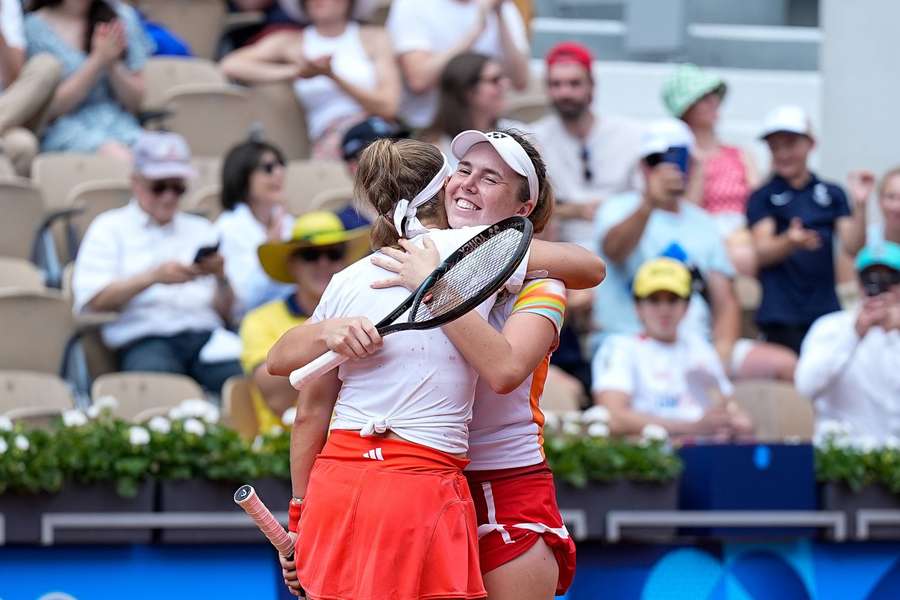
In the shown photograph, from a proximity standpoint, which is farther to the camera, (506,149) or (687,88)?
(687,88)

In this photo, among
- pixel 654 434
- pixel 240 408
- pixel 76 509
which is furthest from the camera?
pixel 240 408

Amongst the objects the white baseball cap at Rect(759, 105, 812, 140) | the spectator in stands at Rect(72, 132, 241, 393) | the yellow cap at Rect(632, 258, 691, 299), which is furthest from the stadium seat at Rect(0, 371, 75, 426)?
the white baseball cap at Rect(759, 105, 812, 140)

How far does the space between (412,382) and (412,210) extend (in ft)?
1.19

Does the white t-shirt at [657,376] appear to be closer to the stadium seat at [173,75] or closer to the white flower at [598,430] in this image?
the white flower at [598,430]

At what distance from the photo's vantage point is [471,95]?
27.2 feet

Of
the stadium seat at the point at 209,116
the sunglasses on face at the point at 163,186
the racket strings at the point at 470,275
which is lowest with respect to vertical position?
the racket strings at the point at 470,275

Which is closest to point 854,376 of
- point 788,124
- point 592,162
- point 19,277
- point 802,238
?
point 802,238

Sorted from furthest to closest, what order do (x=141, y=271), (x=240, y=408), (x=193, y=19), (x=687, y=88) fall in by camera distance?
(x=193, y=19) → (x=687, y=88) → (x=141, y=271) → (x=240, y=408)

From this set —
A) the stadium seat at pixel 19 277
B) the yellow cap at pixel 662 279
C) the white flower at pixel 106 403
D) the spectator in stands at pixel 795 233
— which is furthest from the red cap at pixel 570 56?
the white flower at pixel 106 403

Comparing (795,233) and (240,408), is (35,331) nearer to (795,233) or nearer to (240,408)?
(240,408)

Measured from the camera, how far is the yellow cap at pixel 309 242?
645 cm

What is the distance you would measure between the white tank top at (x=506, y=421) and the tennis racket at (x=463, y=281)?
23 cm

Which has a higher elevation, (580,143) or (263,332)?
(580,143)

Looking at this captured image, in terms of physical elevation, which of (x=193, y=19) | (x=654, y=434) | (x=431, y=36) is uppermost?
(x=193, y=19)
